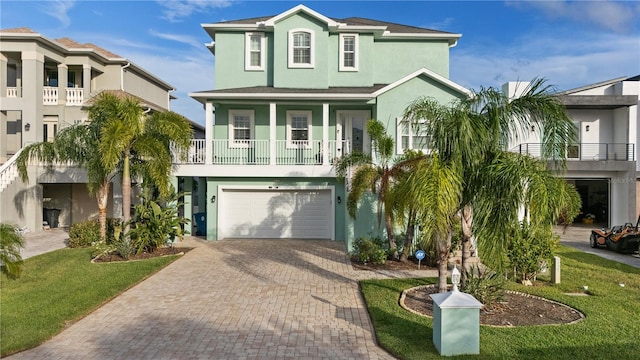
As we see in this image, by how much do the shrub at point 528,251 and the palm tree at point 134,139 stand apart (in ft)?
34.2

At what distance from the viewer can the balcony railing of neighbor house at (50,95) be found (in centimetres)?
2100

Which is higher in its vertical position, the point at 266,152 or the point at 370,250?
the point at 266,152

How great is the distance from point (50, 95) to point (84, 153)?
901 centimetres

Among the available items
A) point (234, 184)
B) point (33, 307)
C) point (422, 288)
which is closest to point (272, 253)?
point (234, 184)

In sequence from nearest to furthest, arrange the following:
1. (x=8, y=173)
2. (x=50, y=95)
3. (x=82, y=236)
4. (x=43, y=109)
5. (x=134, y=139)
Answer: (x=134, y=139)
(x=82, y=236)
(x=8, y=173)
(x=43, y=109)
(x=50, y=95)

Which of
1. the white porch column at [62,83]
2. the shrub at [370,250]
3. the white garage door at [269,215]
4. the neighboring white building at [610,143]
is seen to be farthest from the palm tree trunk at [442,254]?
the white porch column at [62,83]

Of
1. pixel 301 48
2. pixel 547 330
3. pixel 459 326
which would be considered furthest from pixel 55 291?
pixel 301 48

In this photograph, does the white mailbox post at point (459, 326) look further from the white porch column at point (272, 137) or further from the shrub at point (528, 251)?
the white porch column at point (272, 137)

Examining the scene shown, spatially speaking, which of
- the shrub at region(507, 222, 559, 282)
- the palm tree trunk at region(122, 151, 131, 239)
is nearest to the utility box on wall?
the shrub at region(507, 222, 559, 282)

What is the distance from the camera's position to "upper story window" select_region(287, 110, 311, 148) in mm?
18609

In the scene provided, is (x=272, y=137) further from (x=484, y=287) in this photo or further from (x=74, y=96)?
(x=74, y=96)

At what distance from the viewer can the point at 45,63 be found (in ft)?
72.6

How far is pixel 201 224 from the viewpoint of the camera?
18984 millimetres

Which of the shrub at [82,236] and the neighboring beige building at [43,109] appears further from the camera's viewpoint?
the neighboring beige building at [43,109]
